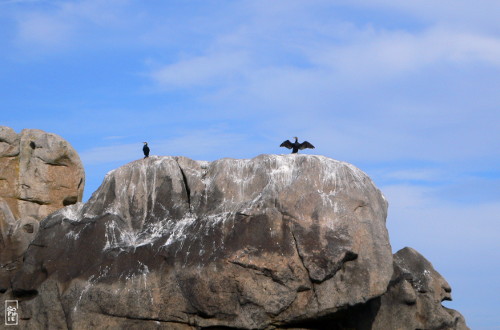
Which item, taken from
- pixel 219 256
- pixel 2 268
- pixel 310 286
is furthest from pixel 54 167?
pixel 310 286

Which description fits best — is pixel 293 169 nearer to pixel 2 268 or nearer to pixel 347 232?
pixel 347 232

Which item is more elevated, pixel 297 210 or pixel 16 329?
pixel 297 210

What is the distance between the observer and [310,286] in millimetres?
28703

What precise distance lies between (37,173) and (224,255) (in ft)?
41.9

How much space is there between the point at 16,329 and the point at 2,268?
9.57 feet

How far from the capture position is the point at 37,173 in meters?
38.6

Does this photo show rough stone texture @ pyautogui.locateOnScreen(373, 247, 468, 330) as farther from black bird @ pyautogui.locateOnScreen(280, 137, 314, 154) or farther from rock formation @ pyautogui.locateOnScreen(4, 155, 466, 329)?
black bird @ pyautogui.locateOnScreen(280, 137, 314, 154)

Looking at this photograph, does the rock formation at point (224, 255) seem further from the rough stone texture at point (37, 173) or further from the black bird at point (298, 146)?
the rough stone texture at point (37, 173)

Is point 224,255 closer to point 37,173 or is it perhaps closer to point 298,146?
point 298,146

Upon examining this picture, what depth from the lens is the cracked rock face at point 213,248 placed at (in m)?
28.7

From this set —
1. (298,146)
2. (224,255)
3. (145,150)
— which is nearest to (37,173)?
(145,150)

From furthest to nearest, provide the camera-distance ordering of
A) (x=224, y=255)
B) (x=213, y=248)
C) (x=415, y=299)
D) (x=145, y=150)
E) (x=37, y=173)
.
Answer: (x=37, y=173) < (x=145, y=150) < (x=415, y=299) < (x=213, y=248) < (x=224, y=255)

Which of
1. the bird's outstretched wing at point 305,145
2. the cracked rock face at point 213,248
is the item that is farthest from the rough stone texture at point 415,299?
the bird's outstretched wing at point 305,145

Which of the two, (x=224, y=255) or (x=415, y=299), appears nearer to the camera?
(x=224, y=255)
